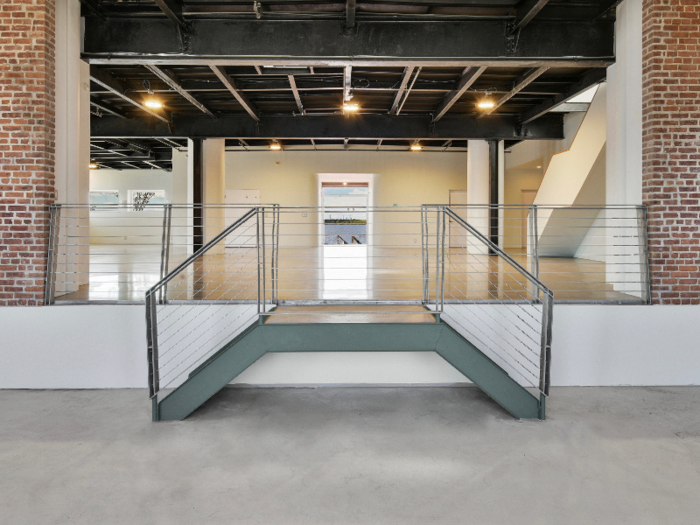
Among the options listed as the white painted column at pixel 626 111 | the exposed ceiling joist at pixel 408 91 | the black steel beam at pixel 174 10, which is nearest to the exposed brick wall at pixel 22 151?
the black steel beam at pixel 174 10

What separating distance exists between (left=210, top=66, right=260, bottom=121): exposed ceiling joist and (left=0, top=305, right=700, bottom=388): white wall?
3268 mm

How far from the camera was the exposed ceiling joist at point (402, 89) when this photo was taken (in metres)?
5.87

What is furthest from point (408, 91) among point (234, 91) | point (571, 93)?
point (234, 91)

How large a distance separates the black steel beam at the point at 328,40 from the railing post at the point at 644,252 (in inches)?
68.4

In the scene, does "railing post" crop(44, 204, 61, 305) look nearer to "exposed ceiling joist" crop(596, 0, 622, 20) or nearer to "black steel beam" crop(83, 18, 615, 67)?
"black steel beam" crop(83, 18, 615, 67)

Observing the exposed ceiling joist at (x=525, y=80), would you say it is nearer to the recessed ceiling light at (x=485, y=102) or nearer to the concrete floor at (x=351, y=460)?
the recessed ceiling light at (x=485, y=102)

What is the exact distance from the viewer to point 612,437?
9.70ft

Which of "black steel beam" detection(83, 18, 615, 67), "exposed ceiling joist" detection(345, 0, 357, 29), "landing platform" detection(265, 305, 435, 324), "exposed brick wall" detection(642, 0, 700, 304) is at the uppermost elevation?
"exposed ceiling joist" detection(345, 0, 357, 29)

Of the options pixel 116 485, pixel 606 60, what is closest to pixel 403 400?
pixel 116 485

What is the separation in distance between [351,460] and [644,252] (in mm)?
3153

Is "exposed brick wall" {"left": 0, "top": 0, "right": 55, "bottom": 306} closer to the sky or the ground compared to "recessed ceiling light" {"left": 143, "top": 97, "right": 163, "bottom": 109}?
closer to the ground

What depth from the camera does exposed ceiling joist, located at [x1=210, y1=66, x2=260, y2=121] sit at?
5.80 m

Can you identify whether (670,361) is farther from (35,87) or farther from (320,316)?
(35,87)

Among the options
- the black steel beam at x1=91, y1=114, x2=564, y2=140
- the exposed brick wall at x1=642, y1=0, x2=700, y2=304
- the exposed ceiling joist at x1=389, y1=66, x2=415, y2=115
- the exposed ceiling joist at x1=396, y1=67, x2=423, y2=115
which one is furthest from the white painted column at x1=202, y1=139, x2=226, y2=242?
the exposed brick wall at x1=642, y1=0, x2=700, y2=304
